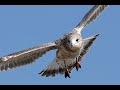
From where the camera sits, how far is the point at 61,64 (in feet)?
70.2

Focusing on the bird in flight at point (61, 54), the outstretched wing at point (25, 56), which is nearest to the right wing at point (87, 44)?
the bird in flight at point (61, 54)

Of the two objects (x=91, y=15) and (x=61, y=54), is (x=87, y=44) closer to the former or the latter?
(x=91, y=15)

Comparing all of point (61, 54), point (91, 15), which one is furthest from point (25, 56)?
point (91, 15)

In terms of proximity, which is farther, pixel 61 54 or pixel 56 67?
pixel 56 67

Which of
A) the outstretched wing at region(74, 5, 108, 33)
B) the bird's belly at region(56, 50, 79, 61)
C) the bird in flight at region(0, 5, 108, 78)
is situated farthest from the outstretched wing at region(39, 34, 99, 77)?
the outstretched wing at region(74, 5, 108, 33)

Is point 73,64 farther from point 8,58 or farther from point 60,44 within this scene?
point 8,58

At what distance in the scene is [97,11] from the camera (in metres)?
21.9

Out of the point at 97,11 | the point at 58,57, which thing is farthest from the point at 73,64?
the point at 97,11

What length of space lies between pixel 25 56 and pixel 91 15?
2.52 metres

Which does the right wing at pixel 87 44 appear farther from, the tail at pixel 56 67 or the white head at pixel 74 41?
the white head at pixel 74 41

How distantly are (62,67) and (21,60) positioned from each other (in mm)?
1350

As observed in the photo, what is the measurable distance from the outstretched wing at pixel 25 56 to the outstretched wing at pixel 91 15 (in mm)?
1227

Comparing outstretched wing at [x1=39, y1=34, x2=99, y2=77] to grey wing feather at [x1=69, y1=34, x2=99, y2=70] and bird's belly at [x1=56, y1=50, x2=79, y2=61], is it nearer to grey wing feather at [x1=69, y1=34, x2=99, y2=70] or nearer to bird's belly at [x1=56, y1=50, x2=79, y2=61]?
grey wing feather at [x1=69, y1=34, x2=99, y2=70]
